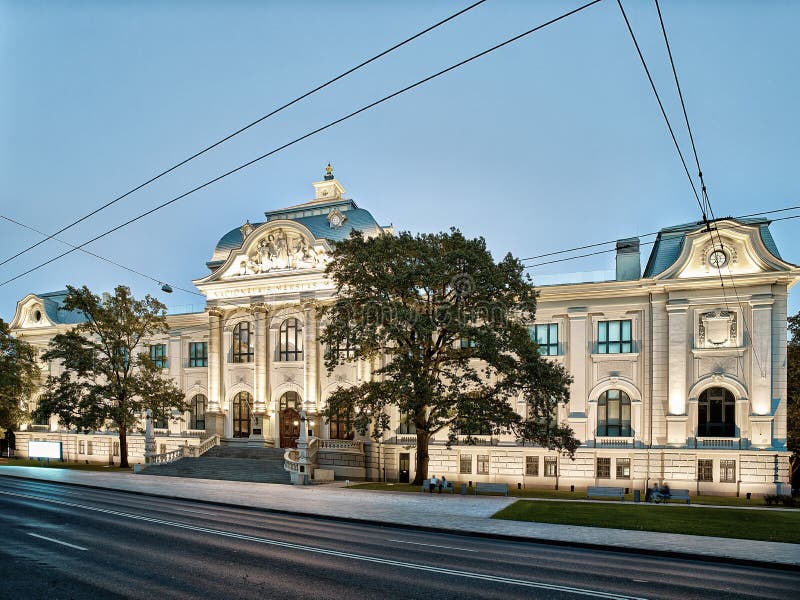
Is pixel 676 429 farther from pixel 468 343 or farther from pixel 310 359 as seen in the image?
pixel 310 359

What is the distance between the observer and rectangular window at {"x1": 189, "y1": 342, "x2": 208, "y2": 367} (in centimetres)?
5025

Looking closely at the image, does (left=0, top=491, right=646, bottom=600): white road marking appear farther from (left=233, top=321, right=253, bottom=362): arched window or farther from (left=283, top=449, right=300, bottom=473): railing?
(left=233, top=321, right=253, bottom=362): arched window

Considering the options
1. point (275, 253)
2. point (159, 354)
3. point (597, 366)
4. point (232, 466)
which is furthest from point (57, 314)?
point (597, 366)

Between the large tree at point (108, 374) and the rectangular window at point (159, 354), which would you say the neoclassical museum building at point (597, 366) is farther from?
the large tree at point (108, 374)

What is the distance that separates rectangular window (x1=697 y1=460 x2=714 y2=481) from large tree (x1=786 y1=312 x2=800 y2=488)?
4447 mm

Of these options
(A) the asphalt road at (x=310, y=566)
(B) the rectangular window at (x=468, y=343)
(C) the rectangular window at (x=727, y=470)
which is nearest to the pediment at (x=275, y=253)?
(B) the rectangular window at (x=468, y=343)

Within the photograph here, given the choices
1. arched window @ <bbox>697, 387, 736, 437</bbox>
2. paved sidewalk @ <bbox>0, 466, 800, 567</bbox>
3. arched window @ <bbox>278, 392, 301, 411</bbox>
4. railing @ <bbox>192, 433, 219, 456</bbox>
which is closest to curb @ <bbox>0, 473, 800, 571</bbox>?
paved sidewalk @ <bbox>0, 466, 800, 567</bbox>

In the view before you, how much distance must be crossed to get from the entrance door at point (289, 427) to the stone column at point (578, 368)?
19.1 meters

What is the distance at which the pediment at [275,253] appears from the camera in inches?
1731

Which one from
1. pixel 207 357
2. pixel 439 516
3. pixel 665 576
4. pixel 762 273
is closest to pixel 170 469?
pixel 207 357

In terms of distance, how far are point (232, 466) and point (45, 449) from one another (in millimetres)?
21164

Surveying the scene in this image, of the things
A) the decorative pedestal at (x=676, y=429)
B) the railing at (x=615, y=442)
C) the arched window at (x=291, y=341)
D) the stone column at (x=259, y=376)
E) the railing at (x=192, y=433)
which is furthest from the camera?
the railing at (x=192, y=433)

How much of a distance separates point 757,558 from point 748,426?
69.7 feet

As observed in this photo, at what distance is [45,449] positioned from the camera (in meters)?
50.5
